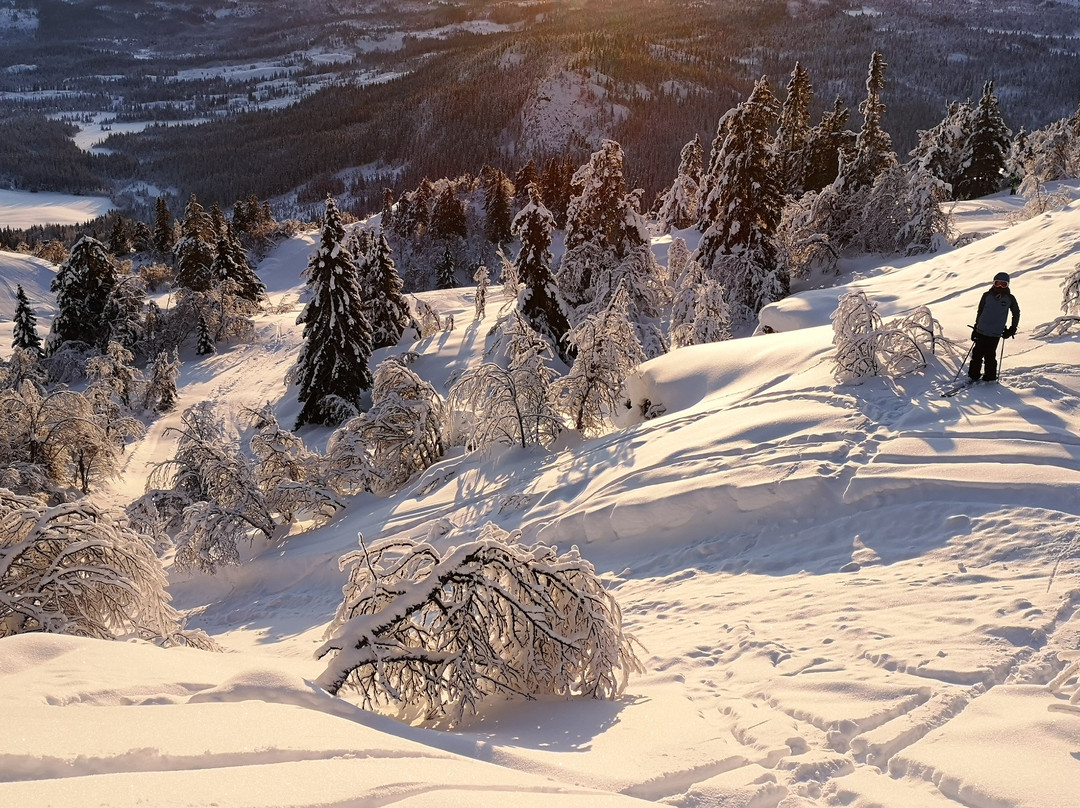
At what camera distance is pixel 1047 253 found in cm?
1337

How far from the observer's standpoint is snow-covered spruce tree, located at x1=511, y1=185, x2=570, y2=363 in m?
24.2

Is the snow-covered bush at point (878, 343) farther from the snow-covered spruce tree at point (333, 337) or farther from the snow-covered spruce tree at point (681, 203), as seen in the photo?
the snow-covered spruce tree at point (681, 203)

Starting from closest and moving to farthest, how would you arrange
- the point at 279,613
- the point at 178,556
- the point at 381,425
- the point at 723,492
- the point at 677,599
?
the point at 677,599
the point at 723,492
the point at 279,613
the point at 178,556
the point at 381,425

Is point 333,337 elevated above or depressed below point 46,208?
below

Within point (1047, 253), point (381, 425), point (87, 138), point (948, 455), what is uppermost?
point (87, 138)

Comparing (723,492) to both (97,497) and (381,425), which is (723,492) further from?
(97,497)

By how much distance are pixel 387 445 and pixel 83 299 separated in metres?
34.2

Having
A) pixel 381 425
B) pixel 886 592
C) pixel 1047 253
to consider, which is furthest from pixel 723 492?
pixel 1047 253

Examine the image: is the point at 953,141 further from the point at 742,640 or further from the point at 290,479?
the point at 742,640

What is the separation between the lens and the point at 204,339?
40.0 metres

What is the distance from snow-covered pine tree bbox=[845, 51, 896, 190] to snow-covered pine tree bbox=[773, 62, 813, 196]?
7.85 metres

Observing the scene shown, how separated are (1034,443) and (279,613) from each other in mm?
→ 10790

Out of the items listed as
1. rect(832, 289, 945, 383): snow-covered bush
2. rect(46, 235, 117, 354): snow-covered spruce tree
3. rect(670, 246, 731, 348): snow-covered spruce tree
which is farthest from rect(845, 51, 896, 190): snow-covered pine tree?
rect(46, 235, 117, 354): snow-covered spruce tree

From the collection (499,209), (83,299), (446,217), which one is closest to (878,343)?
(83,299)
